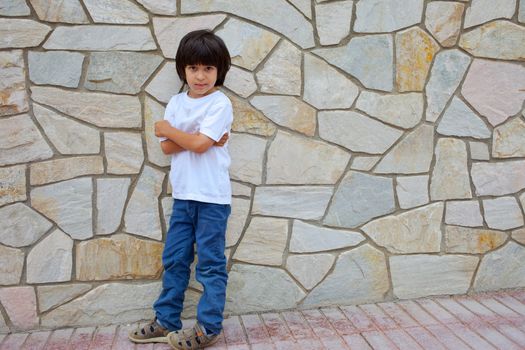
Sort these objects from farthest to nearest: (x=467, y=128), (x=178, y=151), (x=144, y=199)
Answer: (x=467, y=128) → (x=144, y=199) → (x=178, y=151)

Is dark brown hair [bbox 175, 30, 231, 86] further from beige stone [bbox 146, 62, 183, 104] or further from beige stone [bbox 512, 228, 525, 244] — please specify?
beige stone [bbox 512, 228, 525, 244]

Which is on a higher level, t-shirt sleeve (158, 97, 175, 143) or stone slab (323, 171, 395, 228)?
t-shirt sleeve (158, 97, 175, 143)

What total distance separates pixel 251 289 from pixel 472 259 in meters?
1.31

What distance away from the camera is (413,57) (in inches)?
111

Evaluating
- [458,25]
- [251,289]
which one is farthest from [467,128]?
[251,289]

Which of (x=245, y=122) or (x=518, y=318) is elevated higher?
(x=245, y=122)

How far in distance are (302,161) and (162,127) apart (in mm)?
783

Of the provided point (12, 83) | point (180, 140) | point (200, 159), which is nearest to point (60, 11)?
point (12, 83)

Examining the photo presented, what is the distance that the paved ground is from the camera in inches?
99.2

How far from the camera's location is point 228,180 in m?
2.56

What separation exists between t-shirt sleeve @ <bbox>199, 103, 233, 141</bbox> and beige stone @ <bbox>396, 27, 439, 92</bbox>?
39.6 inches

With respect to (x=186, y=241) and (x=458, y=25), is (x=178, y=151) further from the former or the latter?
(x=458, y=25)

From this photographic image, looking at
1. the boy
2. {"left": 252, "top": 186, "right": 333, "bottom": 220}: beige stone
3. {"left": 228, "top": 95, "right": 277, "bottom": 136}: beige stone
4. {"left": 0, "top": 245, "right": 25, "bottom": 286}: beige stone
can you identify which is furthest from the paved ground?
{"left": 228, "top": 95, "right": 277, "bottom": 136}: beige stone

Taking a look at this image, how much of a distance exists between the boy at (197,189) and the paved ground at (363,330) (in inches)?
5.7
